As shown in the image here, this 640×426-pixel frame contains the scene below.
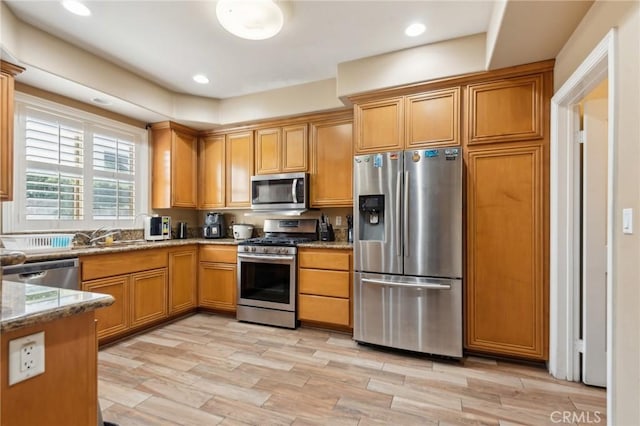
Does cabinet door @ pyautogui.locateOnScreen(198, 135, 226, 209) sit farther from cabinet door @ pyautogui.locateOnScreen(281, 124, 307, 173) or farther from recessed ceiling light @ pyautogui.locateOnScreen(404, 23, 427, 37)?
recessed ceiling light @ pyautogui.locateOnScreen(404, 23, 427, 37)

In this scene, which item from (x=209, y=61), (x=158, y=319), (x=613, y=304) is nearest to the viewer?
(x=613, y=304)

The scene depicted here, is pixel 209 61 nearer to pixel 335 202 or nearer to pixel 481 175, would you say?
pixel 335 202

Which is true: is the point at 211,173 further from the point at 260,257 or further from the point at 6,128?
the point at 6,128

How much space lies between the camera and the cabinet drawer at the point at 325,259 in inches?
119

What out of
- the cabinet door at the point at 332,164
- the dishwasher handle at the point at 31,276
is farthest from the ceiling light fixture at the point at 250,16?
the dishwasher handle at the point at 31,276

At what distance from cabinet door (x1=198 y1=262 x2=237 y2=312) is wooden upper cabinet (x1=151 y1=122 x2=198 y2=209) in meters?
0.93

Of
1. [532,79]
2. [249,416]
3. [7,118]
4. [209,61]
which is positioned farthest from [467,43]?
[7,118]

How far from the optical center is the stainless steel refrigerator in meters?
2.47

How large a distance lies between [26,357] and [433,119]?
2862 millimetres

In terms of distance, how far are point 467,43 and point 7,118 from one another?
3690 mm

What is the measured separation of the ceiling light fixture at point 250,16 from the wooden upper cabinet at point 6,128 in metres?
1.77

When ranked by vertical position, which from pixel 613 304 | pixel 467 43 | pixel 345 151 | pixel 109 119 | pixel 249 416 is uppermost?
pixel 467 43

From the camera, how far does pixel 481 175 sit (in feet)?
8.28

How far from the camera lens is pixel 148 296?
3137 mm
